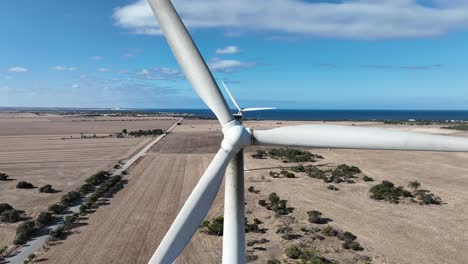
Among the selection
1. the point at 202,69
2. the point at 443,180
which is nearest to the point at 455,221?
the point at 443,180

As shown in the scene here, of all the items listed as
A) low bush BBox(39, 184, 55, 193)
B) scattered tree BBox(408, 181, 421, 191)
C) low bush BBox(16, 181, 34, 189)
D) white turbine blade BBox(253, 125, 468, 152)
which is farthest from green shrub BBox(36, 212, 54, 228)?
scattered tree BBox(408, 181, 421, 191)

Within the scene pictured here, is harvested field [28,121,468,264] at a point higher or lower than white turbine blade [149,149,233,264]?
lower

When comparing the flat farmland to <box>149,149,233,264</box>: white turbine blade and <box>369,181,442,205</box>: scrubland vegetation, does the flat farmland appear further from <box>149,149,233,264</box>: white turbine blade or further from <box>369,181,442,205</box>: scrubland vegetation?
<box>369,181,442,205</box>: scrubland vegetation

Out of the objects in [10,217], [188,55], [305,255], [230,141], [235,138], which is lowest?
[305,255]

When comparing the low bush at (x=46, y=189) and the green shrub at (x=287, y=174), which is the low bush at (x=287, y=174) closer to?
the green shrub at (x=287, y=174)

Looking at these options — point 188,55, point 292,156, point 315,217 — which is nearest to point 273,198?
point 315,217

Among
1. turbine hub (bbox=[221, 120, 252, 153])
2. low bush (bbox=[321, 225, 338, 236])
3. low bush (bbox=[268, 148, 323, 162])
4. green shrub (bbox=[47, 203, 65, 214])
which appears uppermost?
turbine hub (bbox=[221, 120, 252, 153])

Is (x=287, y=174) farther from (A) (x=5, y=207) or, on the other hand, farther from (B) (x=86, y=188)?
(A) (x=5, y=207)
